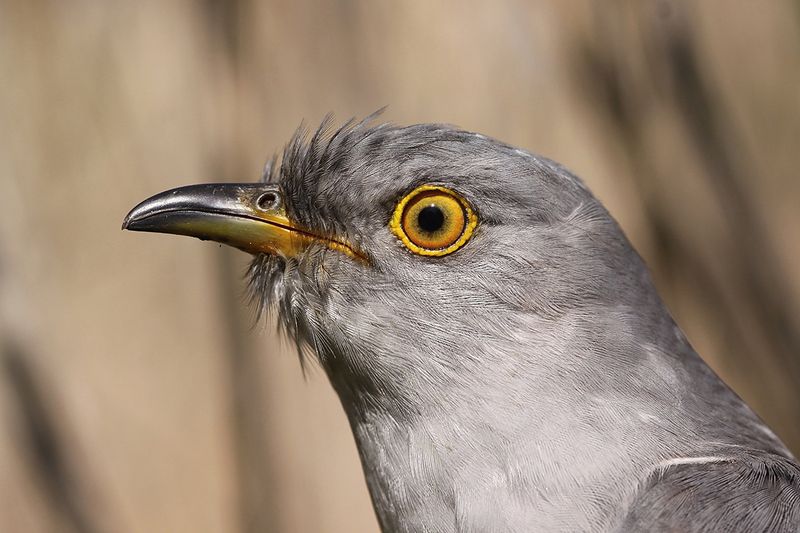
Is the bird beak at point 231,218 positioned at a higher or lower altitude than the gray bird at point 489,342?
higher

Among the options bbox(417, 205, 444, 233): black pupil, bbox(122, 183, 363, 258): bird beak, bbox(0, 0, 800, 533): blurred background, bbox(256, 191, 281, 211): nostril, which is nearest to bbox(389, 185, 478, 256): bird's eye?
bbox(417, 205, 444, 233): black pupil

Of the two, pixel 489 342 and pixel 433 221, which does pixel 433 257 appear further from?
pixel 489 342

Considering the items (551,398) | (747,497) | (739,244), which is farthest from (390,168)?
(739,244)

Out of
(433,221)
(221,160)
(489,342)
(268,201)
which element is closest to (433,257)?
(433,221)

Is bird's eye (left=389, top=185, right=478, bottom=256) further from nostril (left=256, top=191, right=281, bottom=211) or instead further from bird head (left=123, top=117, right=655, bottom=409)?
nostril (left=256, top=191, right=281, bottom=211)

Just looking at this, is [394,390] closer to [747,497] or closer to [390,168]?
[390,168]

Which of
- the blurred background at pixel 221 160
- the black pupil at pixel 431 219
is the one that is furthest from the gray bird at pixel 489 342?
the blurred background at pixel 221 160

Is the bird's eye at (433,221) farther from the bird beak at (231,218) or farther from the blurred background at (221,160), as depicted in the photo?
the blurred background at (221,160)
